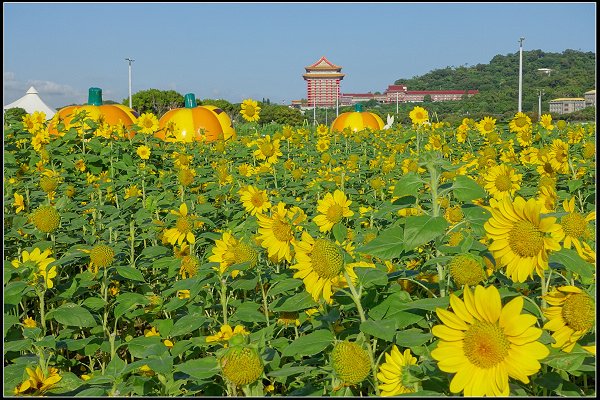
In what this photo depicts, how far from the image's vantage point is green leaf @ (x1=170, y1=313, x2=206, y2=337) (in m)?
1.93

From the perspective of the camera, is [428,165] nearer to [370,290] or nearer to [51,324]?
[370,290]

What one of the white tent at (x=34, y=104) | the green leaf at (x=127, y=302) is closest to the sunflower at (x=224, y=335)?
the green leaf at (x=127, y=302)

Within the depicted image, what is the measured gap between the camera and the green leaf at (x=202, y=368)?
142 centimetres

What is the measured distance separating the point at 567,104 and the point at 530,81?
1.93m

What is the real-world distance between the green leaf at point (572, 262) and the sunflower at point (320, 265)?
0.53 meters

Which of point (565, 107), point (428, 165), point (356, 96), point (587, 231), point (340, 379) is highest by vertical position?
point (356, 96)

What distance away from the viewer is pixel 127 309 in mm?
2482

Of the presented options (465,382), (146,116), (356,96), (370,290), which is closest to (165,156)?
(146,116)

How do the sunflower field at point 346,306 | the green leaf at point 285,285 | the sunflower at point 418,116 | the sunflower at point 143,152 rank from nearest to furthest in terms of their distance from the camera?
Answer: the sunflower field at point 346,306 → the green leaf at point 285,285 → the sunflower at point 143,152 → the sunflower at point 418,116

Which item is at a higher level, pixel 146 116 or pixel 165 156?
pixel 146 116

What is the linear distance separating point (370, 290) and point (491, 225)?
1.36 ft

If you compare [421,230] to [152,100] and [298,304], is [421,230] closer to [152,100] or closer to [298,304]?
[298,304]

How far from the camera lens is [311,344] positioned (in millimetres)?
1533

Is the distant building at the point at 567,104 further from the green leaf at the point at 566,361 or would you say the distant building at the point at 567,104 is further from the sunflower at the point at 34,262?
the green leaf at the point at 566,361
